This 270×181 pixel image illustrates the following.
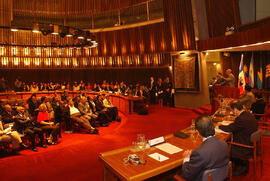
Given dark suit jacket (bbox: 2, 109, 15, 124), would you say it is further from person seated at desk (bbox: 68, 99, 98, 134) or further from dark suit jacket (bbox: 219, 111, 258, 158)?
dark suit jacket (bbox: 219, 111, 258, 158)

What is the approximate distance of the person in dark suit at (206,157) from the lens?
2041 millimetres

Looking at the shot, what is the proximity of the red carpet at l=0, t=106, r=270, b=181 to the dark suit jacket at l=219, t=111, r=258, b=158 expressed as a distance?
510 millimetres

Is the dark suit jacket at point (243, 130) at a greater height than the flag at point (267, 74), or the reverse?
the flag at point (267, 74)

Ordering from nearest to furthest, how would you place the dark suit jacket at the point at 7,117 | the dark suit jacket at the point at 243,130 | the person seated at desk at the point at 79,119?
the dark suit jacket at the point at 243,130
the dark suit jacket at the point at 7,117
the person seated at desk at the point at 79,119

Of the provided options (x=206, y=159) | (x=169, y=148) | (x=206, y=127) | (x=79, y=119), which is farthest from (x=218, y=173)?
(x=79, y=119)

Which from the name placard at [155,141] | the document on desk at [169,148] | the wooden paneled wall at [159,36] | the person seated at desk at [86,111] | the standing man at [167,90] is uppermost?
the wooden paneled wall at [159,36]

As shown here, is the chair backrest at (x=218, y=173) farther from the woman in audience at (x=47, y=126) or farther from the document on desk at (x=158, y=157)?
the woman in audience at (x=47, y=126)

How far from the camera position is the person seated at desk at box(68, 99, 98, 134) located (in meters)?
6.59

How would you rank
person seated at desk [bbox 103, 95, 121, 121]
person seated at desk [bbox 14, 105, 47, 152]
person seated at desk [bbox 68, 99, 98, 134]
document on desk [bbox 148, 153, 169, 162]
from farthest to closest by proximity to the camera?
person seated at desk [bbox 103, 95, 121, 121] → person seated at desk [bbox 68, 99, 98, 134] → person seated at desk [bbox 14, 105, 47, 152] → document on desk [bbox 148, 153, 169, 162]

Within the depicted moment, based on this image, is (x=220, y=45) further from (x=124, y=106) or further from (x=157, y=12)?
(x=157, y=12)

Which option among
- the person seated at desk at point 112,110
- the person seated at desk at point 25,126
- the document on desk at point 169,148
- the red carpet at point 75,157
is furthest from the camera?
the person seated at desk at point 112,110

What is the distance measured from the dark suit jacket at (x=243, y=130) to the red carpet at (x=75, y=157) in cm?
51

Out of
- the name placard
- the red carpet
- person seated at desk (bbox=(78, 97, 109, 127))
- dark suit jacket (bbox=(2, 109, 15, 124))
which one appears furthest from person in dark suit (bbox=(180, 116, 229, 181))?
person seated at desk (bbox=(78, 97, 109, 127))

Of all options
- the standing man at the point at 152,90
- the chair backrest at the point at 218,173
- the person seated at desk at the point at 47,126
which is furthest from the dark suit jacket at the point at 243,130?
the standing man at the point at 152,90
